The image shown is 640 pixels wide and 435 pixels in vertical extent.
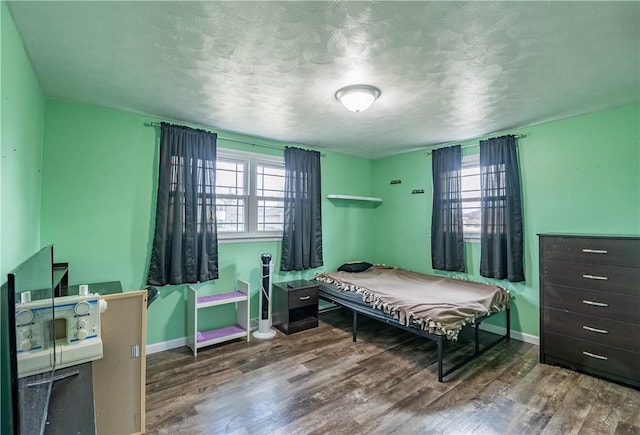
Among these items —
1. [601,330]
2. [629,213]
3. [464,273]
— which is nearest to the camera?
[601,330]

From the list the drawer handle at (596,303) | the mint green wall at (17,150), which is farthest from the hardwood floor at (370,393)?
the mint green wall at (17,150)

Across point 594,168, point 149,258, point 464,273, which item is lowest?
point 464,273

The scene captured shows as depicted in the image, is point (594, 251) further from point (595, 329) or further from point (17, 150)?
point (17, 150)

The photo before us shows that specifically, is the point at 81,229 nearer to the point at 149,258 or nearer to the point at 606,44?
the point at 149,258

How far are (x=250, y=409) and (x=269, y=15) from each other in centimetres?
254

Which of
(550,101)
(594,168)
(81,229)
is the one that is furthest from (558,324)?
(81,229)

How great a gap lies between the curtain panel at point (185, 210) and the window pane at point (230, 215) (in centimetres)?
21

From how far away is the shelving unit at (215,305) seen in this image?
119 inches

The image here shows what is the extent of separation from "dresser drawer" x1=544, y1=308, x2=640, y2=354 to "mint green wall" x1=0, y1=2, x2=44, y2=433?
12.4 feet

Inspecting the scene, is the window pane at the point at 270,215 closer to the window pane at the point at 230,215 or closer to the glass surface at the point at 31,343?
the window pane at the point at 230,215

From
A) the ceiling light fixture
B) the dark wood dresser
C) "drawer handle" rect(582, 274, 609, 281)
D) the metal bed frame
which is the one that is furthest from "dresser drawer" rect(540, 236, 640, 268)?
the ceiling light fixture

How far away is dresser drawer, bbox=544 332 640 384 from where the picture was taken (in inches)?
95.0

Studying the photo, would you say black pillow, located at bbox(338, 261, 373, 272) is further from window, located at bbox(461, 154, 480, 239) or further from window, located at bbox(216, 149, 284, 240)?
window, located at bbox(461, 154, 480, 239)

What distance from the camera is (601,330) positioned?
2.54m
